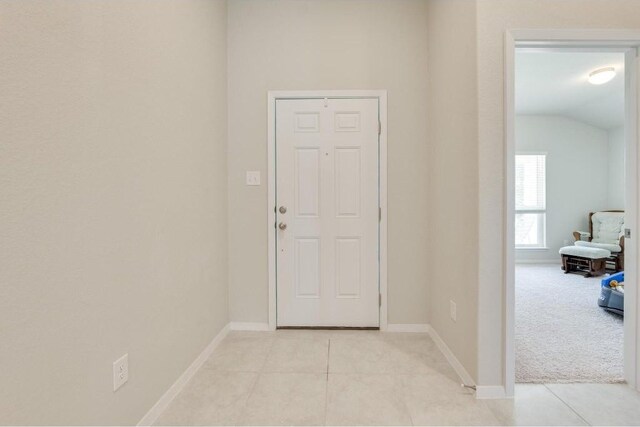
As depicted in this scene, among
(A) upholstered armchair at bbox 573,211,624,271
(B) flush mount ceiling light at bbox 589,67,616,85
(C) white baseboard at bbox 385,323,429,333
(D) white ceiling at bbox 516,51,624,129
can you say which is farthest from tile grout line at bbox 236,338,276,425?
(A) upholstered armchair at bbox 573,211,624,271

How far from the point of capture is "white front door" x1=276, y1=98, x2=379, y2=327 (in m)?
2.63

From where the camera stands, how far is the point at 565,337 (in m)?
2.43

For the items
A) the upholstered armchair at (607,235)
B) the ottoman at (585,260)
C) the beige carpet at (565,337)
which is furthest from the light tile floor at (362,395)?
the upholstered armchair at (607,235)

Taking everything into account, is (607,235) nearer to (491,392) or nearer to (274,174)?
(491,392)

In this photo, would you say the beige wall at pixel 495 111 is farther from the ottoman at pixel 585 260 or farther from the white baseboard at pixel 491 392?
the ottoman at pixel 585 260

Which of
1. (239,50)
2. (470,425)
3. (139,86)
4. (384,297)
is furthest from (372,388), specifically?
(239,50)

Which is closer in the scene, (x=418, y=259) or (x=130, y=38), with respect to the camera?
(x=130, y=38)

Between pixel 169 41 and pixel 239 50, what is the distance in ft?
3.33

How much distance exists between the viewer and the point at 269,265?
265cm

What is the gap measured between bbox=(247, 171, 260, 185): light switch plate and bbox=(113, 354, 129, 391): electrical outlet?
1.61 m

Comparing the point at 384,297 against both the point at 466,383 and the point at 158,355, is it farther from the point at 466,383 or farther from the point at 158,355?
the point at 158,355

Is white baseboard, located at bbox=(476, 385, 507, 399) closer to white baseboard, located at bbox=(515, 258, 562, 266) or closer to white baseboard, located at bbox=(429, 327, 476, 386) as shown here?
white baseboard, located at bbox=(429, 327, 476, 386)

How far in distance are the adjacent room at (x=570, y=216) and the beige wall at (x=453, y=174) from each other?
551mm

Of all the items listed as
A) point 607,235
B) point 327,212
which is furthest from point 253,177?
point 607,235
